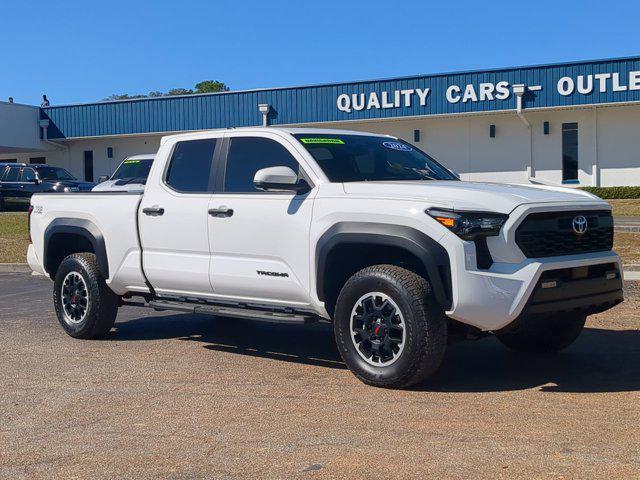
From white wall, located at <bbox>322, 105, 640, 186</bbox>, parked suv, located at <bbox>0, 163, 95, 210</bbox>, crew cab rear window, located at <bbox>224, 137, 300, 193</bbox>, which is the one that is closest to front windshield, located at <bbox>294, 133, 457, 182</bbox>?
crew cab rear window, located at <bbox>224, 137, 300, 193</bbox>

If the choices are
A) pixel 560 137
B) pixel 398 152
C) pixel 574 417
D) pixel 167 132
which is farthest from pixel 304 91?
pixel 574 417

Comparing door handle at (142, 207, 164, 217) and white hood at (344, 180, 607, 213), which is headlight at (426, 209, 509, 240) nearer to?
white hood at (344, 180, 607, 213)

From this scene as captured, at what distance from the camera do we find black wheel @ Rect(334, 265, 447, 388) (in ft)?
19.6

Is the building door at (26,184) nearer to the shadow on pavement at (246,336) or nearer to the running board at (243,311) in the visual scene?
the shadow on pavement at (246,336)

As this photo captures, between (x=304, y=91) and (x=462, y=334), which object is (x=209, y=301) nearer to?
(x=462, y=334)

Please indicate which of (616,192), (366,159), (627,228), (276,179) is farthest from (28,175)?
(276,179)

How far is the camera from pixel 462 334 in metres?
6.39

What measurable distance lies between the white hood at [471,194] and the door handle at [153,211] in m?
1.93

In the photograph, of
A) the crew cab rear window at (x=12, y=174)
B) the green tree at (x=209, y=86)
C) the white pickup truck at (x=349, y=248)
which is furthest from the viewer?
the green tree at (x=209, y=86)

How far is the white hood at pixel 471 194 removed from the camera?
5910mm

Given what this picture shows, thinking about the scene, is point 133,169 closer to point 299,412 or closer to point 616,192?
point 299,412

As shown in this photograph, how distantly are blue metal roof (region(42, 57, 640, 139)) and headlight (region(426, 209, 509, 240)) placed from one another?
24659 mm

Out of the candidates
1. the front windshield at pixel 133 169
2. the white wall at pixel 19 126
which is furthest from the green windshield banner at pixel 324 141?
the white wall at pixel 19 126

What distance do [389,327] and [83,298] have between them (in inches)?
144
